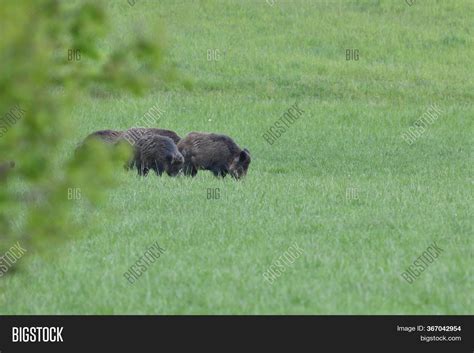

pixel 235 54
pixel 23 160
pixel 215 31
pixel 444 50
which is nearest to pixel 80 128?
pixel 235 54

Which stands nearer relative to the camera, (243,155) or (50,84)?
(50,84)

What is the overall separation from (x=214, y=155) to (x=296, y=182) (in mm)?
2596

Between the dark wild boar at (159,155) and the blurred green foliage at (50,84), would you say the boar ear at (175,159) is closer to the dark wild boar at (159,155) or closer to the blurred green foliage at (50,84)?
the dark wild boar at (159,155)

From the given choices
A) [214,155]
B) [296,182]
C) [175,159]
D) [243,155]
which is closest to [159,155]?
[175,159]

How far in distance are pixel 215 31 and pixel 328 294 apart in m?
34.2

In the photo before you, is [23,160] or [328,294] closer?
[23,160]

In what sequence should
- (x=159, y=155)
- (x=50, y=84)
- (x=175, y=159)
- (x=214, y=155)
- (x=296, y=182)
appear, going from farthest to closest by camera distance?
(x=214, y=155)
(x=159, y=155)
(x=175, y=159)
(x=296, y=182)
(x=50, y=84)

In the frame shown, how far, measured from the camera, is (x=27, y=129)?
6582 mm

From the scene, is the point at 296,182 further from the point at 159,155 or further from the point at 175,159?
the point at 159,155

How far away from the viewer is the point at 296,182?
64.0ft

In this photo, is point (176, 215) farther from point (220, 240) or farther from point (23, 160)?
point (23, 160)

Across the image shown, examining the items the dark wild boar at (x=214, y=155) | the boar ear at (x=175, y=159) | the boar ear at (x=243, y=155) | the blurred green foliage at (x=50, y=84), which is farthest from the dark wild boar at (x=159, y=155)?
the blurred green foliage at (x=50, y=84)

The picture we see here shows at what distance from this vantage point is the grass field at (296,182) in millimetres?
10203

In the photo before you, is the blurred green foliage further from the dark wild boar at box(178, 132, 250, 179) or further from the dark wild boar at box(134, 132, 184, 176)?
the dark wild boar at box(178, 132, 250, 179)
